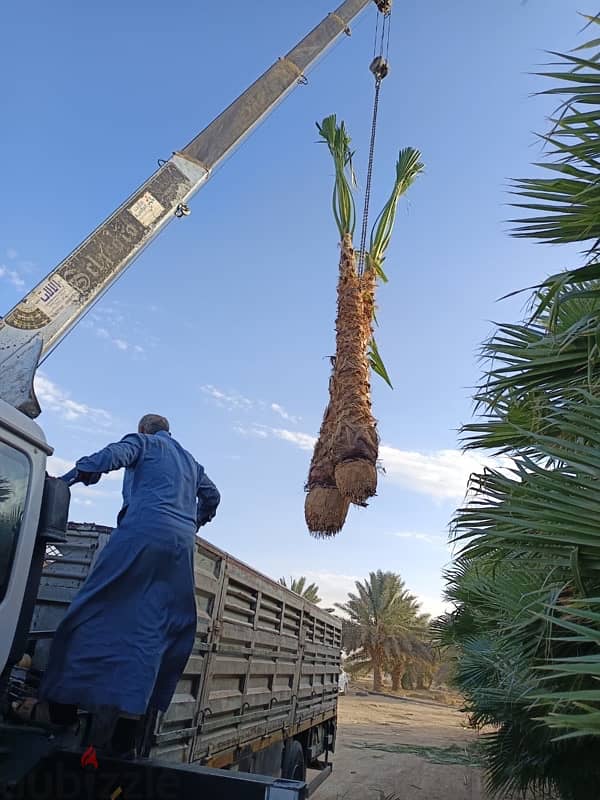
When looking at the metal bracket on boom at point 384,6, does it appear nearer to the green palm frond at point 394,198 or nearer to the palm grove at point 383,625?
the green palm frond at point 394,198

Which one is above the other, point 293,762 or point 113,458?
point 113,458

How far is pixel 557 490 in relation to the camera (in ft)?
9.32

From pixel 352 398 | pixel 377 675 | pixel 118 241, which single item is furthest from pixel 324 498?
pixel 377 675

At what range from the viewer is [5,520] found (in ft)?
7.68

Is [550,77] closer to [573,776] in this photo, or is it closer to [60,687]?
[60,687]

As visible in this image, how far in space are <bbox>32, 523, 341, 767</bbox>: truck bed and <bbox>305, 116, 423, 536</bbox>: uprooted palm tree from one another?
1.19 metres

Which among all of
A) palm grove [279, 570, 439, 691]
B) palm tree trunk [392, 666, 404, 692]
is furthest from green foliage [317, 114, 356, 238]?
palm tree trunk [392, 666, 404, 692]

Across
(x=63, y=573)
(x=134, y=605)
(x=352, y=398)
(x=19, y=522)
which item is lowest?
(x=134, y=605)

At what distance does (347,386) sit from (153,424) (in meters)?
4.07

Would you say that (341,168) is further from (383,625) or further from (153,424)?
(383,625)

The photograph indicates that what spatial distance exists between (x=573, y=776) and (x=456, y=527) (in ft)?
8.93

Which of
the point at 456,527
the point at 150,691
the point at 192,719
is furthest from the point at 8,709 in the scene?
the point at 456,527

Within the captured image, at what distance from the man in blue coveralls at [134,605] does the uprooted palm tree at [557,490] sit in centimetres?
159

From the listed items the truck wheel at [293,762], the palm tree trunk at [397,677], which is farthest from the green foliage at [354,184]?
the palm tree trunk at [397,677]
